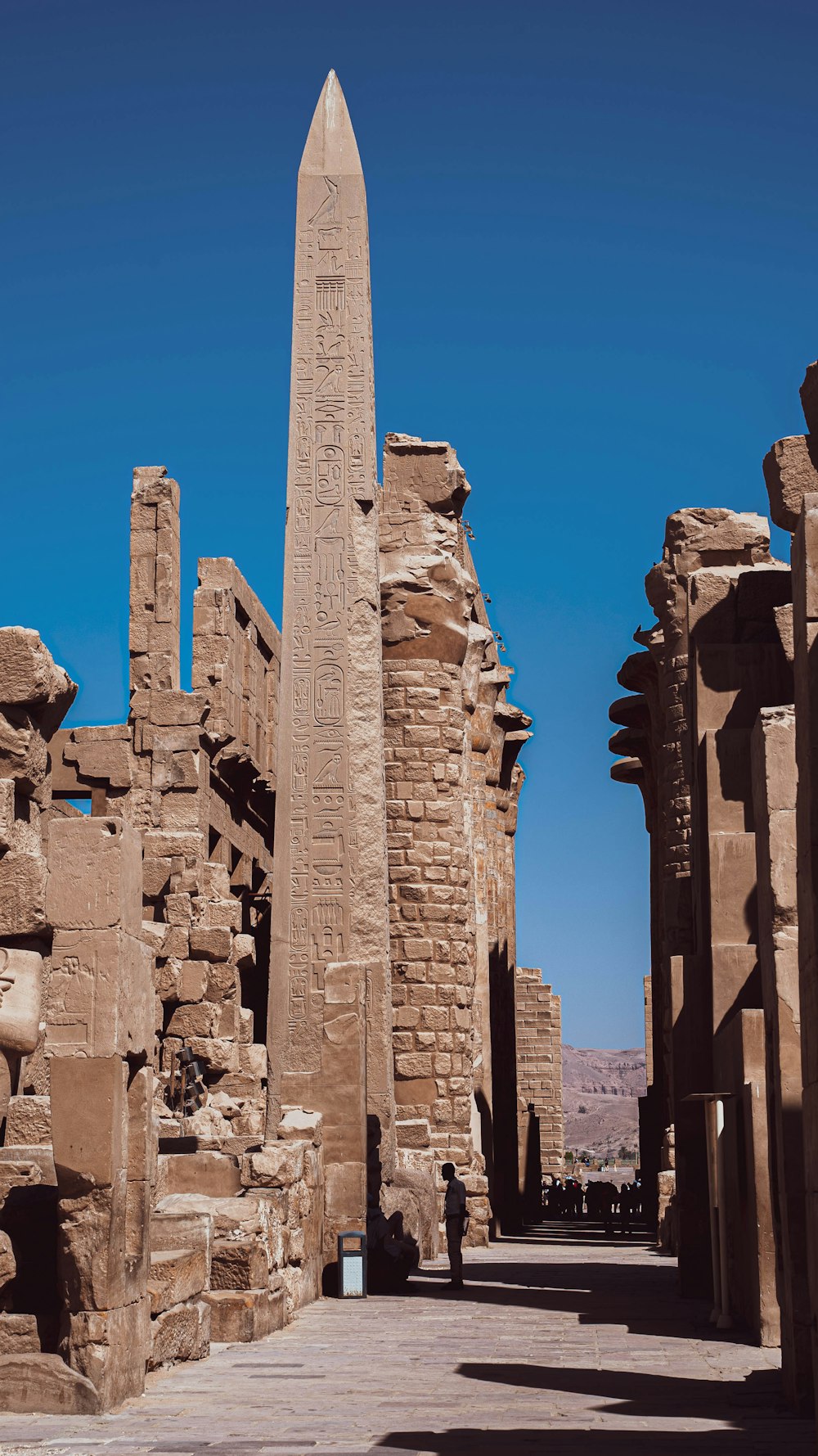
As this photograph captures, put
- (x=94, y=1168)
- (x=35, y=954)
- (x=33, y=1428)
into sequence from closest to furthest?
(x=33, y=1428), (x=94, y=1168), (x=35, y=954)

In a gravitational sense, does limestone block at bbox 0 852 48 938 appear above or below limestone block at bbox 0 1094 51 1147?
above

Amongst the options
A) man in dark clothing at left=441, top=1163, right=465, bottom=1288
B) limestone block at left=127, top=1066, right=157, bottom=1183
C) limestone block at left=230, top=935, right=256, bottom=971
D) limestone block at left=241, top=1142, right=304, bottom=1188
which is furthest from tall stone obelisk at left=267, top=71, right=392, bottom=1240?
limestone block at left=127, top=1066, right=157, bottom=1183

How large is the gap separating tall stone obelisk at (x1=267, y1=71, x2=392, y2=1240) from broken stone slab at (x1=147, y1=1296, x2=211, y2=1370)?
4331 millimetres

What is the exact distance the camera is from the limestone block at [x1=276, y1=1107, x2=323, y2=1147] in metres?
11.1

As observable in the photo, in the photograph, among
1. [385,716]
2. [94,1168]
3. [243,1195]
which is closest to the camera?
[94,1168]

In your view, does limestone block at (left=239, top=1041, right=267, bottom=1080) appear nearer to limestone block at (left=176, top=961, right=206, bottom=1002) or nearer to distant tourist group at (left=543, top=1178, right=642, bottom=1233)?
limestone block at (left=176, top=961, right=206, bottom=1002)

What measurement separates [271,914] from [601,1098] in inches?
3924

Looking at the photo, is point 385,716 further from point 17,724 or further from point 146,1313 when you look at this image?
point 146,1313

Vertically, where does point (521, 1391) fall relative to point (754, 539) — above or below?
below

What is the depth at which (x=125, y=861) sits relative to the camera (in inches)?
274

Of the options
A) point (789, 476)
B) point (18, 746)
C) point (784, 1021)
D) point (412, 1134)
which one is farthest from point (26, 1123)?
point (412, 1134)

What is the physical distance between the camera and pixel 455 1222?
38.0 feet

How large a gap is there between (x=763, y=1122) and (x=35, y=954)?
3.43 metres

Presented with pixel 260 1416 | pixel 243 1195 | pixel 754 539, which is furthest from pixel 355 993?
pixel 754 539
